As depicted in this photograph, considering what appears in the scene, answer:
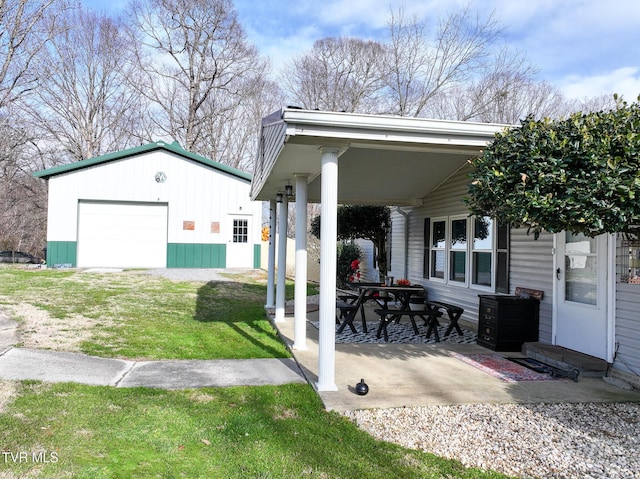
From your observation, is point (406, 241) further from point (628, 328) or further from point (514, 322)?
point (628, 328)

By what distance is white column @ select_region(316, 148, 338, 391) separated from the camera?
4.13 m

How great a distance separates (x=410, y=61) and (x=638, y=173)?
2102 centimetres

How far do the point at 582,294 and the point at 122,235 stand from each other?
53.1 ft

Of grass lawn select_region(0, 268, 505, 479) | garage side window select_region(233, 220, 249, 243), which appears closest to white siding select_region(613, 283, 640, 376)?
grass lawn select_region(0, 268, 505, 479)

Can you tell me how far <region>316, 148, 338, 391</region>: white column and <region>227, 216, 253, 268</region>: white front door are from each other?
47.5 feet

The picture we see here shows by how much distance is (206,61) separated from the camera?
25.8 metres

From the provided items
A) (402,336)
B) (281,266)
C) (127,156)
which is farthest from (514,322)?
(127,156)

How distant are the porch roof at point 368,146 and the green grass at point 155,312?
7.65ft

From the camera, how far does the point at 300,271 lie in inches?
230

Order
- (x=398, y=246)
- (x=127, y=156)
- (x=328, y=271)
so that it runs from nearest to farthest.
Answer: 1. (x=328, y=271)
2. (x=398, y=246)
3. (x=127, y=156)

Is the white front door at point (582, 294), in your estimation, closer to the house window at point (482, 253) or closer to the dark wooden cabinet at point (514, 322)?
the dark wooden cabinet at point (514, 322)

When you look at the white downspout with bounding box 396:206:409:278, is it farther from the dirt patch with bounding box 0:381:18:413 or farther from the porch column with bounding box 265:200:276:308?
the dirt patch with bounding box 0:381:18:413

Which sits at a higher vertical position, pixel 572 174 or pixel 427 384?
pixel 572 174

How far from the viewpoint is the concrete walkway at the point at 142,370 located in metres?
4.38
